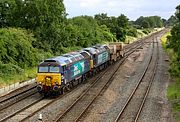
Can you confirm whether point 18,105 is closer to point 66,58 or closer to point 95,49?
point 66,58

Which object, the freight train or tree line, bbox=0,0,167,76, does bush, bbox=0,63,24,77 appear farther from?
the freight train

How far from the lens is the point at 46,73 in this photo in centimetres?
3083

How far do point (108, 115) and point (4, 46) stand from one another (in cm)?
1976

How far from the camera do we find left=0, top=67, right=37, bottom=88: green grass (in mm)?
36472

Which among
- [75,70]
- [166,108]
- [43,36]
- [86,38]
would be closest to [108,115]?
[166,108]

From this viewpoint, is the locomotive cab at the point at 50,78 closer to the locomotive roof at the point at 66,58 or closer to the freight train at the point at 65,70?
the freight train at the point at 65,70

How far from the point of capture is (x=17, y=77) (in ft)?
128

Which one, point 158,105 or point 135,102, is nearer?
point 158,105

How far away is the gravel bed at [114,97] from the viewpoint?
24609 millimetres

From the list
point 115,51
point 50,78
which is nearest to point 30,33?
point 115,51

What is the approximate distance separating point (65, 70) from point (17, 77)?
9.02 meters

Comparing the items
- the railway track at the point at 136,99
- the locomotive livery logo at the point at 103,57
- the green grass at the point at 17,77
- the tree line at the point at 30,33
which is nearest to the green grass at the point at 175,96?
the railway track at the point at 136,99

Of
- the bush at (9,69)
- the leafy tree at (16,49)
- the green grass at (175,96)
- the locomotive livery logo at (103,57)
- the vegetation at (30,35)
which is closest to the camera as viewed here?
the green grass at (175,96)

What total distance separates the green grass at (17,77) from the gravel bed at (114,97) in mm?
8969
